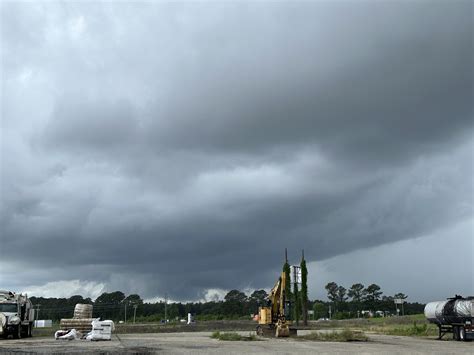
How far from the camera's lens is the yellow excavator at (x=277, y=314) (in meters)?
44.5

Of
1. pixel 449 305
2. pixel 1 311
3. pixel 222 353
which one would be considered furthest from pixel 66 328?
pixel 449 305

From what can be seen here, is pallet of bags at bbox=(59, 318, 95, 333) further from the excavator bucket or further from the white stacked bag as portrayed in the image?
the excavator bucket

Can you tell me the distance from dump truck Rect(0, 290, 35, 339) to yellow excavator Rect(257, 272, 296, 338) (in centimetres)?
2042

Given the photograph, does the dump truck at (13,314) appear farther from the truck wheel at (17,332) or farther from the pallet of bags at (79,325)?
the pallet of bags at (79,325)

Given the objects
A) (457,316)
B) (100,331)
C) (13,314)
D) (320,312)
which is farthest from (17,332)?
(320,312)

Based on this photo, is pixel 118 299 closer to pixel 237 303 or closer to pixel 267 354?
pixel 237 303

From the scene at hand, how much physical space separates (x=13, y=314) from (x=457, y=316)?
3463 centimetres

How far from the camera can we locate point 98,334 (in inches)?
1570

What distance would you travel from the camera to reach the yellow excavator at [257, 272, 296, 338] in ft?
146

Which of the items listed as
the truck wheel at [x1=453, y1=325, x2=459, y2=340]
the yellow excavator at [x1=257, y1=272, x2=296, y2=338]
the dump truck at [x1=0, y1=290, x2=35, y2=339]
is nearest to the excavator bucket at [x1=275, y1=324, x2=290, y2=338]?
the yellow excavator at [x1=257, y1=272, x2=296, y2=338]

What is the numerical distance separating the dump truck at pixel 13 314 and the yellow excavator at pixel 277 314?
20418 millimetres

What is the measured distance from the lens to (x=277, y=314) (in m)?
46.6

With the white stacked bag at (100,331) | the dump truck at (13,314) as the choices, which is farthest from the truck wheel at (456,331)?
the dump truck at (13,314)

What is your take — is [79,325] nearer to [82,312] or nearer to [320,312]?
[82,312]
